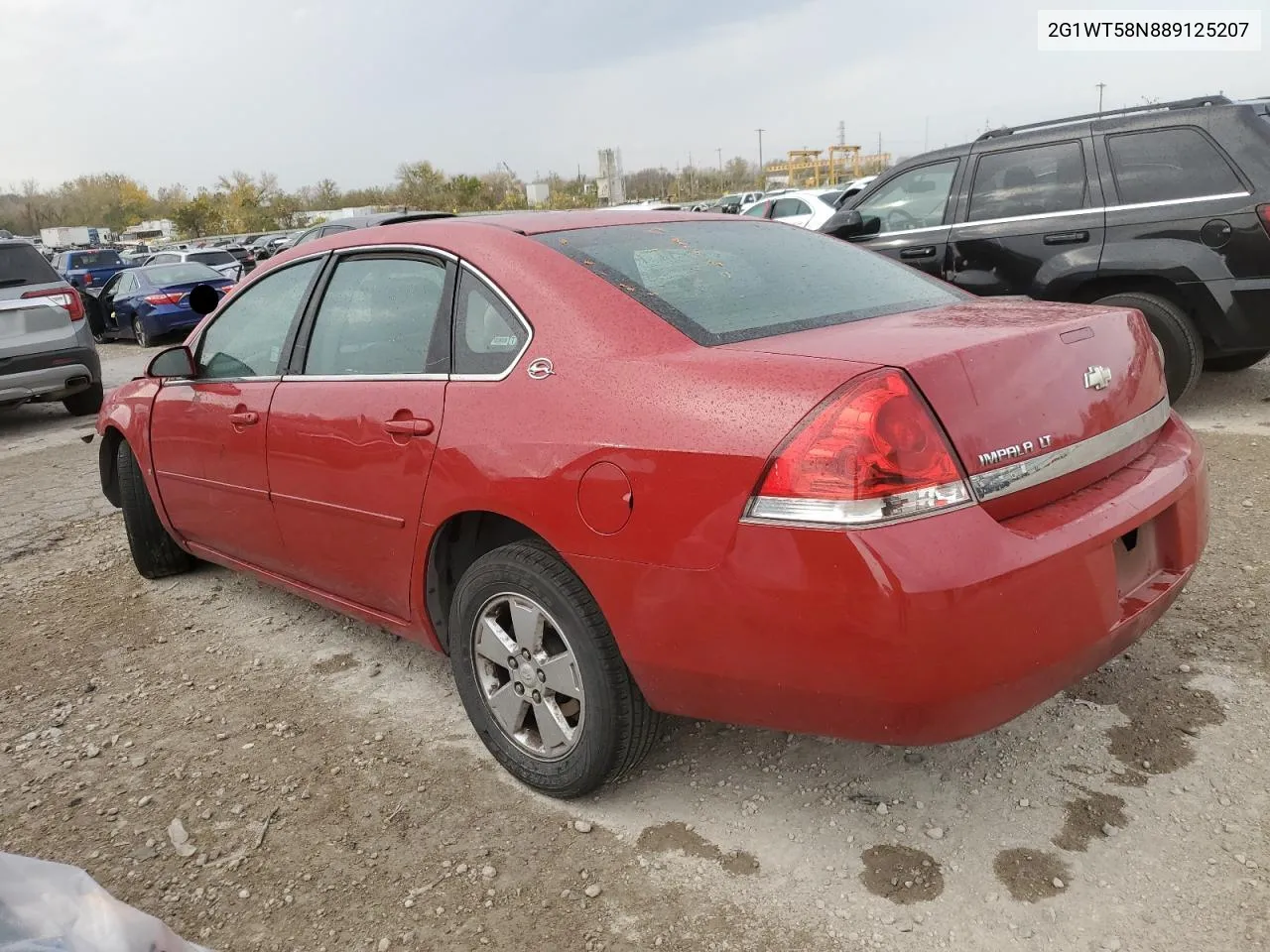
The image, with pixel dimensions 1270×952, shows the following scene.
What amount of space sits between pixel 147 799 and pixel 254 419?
49.7 inches

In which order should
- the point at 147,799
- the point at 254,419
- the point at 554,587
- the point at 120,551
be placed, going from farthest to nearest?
the point at 120,551 < the point at 254,419 < the point at 147,799 < the point at 554,587

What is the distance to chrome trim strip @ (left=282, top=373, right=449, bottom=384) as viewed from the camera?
9.01 ft

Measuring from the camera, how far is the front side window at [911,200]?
21.7 feet

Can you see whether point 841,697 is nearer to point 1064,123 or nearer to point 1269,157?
point 1269,157

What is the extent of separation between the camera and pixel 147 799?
2.81 m

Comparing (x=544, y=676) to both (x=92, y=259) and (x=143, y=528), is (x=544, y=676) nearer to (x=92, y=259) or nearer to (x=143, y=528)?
(x=143, y=528)

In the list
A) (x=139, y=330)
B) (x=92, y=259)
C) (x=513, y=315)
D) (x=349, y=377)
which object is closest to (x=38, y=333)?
(x=349, y=377)

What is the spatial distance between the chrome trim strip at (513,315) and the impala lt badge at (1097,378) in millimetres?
1334

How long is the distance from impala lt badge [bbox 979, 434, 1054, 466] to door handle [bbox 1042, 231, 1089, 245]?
4.44m

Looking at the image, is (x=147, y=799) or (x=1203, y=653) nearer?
(x=147, y=799)

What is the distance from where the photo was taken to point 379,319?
9.93 feet

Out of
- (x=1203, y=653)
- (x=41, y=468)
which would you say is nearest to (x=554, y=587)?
(x=1203, y=653)

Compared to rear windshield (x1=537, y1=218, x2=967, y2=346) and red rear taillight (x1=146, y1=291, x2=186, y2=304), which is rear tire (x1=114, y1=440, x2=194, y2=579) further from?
red rear taillight (x1=146, y1=291, x2=186, y2=304)

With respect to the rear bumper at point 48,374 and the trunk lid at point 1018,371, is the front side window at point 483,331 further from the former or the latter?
the rear bumper at point 48,374
